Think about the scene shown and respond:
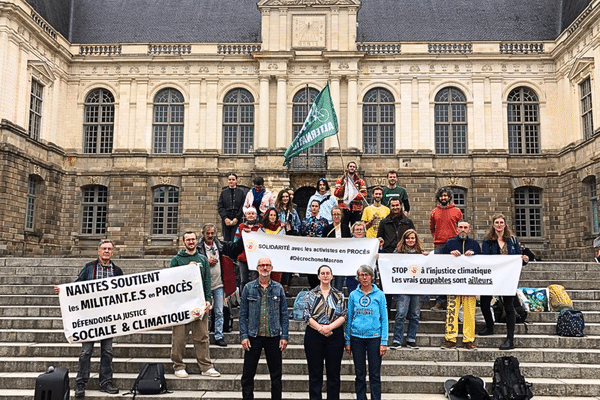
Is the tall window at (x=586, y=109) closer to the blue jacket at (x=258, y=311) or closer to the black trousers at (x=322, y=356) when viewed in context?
the black trousers at (x=322, y=356)

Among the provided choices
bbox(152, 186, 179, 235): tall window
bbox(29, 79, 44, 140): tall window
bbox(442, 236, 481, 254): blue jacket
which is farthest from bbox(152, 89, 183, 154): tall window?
bbox(442, 236, 481, 254): blue jacket

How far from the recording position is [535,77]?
26500 mm

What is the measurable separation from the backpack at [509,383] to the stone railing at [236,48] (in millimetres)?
22728

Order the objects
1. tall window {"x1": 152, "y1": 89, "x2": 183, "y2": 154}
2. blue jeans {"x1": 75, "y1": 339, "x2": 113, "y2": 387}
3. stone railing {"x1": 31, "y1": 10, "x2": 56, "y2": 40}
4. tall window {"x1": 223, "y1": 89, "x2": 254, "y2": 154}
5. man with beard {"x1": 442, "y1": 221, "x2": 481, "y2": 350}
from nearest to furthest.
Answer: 1. blue jeans {"x1": 75, "y1": 339, "x2": 113, "y2": 387}
2. man with beard {"x1": 442, "y1": 221, "x2": 481, "y2": 350}
3. stone railing {"x1": 31, "y1": 10, "x2": 56, "y2": 40}
4. tall window {"x1": 223, "y1": 89, "x2": 254, "y2": 154}
5. tall window {"x1": 152, "y1": 89, "x2": 183, "y2": 154}

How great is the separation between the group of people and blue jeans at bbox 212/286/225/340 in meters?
0.02

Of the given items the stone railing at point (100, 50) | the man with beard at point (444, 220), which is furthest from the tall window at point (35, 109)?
the man with beard at point (444, 220)

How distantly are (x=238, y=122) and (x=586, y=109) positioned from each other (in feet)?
52.6

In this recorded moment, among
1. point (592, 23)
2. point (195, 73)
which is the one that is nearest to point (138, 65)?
point (195, 73)

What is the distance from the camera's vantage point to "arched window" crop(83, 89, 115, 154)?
27.4m

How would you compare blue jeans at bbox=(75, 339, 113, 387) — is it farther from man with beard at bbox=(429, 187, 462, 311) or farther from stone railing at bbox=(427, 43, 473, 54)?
stone railing at bbox=(427, 43, 473, 54)

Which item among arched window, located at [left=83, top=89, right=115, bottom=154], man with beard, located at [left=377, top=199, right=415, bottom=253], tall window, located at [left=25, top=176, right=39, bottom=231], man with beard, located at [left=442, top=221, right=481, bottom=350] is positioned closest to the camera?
man with beard, located at [left=442, top=221, right=481, bottom=350]

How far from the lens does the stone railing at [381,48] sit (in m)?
26.8

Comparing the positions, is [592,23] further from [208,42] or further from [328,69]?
[208,42]

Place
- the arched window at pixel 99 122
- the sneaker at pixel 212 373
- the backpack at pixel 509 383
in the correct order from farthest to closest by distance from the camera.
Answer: the arched window at pixel 99 122 < the sneaker at pixel 212 373 < the backpack at pixel 509 383
